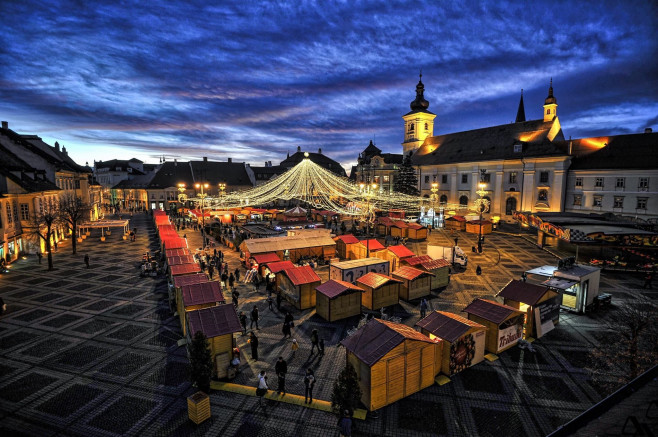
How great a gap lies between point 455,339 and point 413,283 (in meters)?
7.95

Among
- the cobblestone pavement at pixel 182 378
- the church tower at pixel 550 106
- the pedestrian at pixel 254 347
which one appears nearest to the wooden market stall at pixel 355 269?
the cobblestone pavement at pixel 182 378

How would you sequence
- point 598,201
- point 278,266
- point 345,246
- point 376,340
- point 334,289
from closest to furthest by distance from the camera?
point 376,340 < point 334,289 < point 278,266 < point 345,246 < point 598,201

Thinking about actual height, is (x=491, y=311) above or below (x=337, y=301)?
above

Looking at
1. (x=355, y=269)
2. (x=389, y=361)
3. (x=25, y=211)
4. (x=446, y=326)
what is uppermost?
(x=25, y=211)

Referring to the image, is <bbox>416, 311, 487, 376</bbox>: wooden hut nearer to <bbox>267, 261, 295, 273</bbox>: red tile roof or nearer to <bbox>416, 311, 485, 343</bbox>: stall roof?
<bbox>416, 311, 485, 343</bbox>: stall roof

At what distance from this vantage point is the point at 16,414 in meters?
9.90

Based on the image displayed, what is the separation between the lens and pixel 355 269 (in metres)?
20.8

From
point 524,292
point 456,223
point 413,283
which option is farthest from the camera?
point 456,223

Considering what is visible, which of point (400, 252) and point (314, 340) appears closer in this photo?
point (314, 340)

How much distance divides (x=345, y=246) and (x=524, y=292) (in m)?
16.4

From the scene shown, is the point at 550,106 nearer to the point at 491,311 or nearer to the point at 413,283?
the point at 413,283

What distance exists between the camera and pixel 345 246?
29594 mm

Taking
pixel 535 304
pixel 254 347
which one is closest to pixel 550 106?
pixel 535 304

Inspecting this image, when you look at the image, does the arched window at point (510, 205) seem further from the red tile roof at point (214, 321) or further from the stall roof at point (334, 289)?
the red tile roof at point (214, 321)
